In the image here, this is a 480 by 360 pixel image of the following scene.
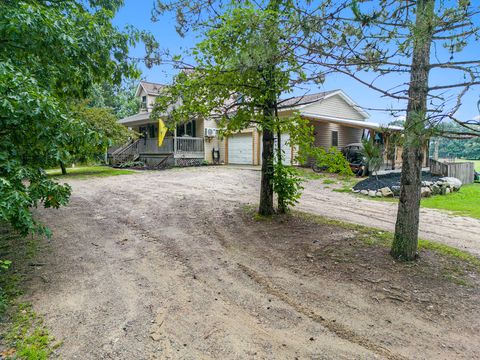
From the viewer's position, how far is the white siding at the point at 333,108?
18891 millimetres

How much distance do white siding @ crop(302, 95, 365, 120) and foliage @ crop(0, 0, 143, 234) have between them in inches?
578

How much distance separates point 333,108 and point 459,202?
11741mm

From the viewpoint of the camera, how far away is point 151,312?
307 centimetres

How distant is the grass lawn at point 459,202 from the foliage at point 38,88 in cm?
896

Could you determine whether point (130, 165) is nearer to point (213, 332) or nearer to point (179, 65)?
point (179, 65)

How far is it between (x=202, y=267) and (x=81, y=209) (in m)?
4.90

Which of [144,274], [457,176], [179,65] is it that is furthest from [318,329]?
[457,176]

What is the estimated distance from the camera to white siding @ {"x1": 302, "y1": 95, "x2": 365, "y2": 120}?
62.0 feet

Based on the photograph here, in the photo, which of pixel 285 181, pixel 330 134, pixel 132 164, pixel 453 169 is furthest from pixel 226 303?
pixel 132 164

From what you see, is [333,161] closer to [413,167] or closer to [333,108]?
[413,167]

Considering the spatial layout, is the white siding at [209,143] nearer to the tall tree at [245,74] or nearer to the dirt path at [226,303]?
the tall tree at [245,74]

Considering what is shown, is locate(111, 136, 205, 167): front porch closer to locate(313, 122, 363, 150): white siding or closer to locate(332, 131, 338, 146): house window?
locate(313, 122, 363, 150): white siding

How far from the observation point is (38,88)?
3.39m

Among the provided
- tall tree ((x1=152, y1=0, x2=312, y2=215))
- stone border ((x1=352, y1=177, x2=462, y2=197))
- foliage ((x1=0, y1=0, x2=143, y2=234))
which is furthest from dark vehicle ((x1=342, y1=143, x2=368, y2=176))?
foliage ((x1=0, y1=0, x2=143, y2=234))
